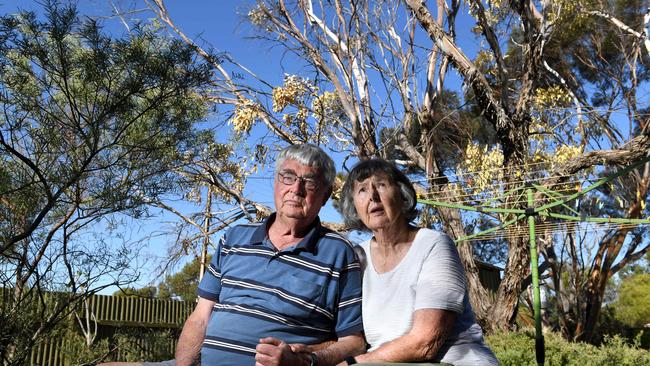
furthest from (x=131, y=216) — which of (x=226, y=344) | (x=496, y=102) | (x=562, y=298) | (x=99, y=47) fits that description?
(x=562, y=298)

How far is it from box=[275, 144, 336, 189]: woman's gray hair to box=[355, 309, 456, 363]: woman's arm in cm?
74

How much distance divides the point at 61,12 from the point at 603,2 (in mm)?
12477

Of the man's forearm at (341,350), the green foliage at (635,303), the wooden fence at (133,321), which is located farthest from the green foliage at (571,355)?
the green foliage at (635,303)

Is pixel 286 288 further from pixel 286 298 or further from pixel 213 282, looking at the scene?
pixel 213 282

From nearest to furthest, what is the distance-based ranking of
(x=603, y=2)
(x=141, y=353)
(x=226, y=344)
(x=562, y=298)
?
1. (x=226, y=344)
2. (x=141, y=353)
3. (x=603, y=2)
4. (x=562, y=298)

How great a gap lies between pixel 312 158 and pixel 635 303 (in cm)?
2513

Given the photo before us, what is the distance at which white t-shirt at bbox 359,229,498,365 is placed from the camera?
82.8 inches

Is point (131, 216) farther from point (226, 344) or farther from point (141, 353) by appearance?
point (141, 353)

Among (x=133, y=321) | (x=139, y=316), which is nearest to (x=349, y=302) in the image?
(x=133, y=321)

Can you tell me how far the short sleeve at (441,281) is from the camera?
2.08 metres

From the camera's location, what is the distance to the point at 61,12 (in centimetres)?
383

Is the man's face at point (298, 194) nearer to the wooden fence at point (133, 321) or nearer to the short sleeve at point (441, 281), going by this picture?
the short sleeve at point (441, 281)

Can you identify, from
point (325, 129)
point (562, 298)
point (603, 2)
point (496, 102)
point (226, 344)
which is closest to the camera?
point (226, 344)

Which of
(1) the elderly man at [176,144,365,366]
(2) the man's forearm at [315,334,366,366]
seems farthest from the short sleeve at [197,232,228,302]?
(2) the man's forearm at [315,334,366,366]
